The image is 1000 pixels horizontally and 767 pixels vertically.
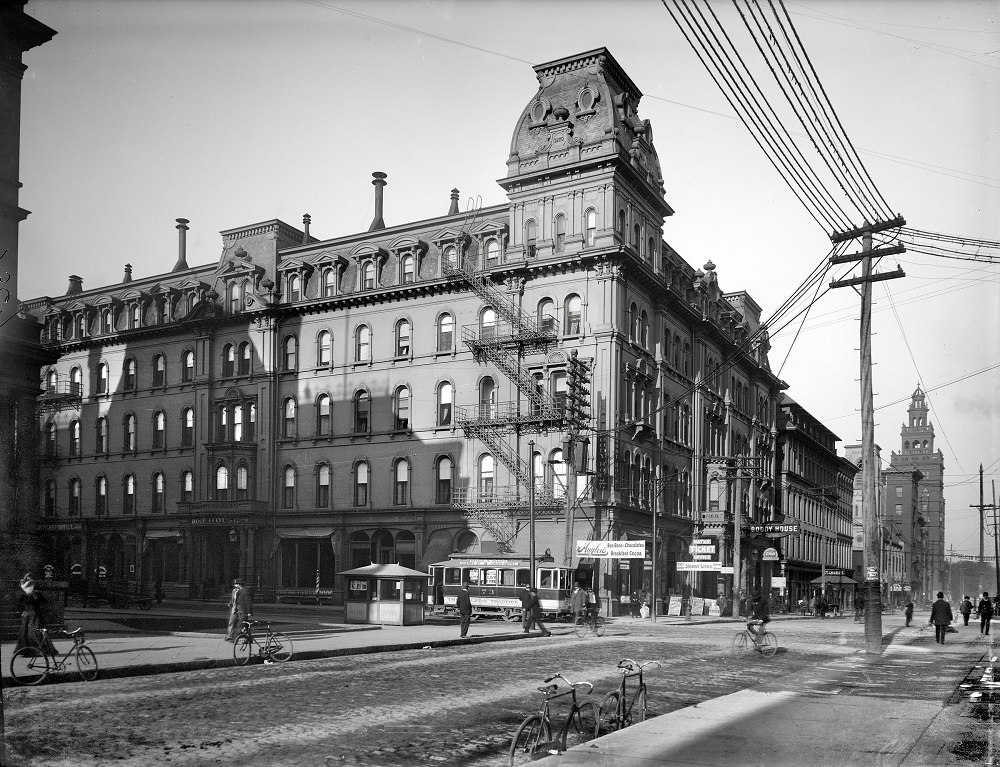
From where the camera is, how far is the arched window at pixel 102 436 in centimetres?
6488

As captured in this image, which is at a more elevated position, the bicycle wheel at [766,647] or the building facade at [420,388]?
the building facade at [420,388]

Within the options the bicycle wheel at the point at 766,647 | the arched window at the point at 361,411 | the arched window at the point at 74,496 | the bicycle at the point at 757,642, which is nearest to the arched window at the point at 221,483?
the arched window at the point at 361,411

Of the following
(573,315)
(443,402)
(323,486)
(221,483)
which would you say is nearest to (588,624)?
(573,315)

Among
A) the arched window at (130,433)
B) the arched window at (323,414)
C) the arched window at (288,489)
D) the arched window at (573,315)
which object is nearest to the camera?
the arched window at (573,315)

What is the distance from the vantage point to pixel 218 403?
59969 millimetres

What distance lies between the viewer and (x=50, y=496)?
2633 inches

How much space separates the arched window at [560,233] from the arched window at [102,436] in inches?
1353

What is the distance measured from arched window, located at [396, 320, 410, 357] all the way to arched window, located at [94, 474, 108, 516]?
24028 millimetres

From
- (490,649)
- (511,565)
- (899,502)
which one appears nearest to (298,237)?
(511,565)

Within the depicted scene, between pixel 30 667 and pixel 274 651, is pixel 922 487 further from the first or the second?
pixel 30 667

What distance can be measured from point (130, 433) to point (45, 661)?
5045cm

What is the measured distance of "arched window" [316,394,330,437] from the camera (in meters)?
56.2

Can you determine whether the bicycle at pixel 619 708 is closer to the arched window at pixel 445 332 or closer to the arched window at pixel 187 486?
the arched window at pixel 445 332

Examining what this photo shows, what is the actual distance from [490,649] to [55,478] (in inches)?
1959
